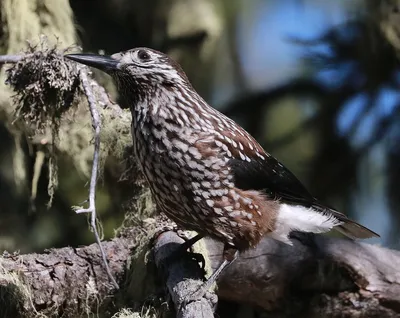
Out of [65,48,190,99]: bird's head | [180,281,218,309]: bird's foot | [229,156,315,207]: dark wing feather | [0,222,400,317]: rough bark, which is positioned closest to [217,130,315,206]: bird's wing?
[229,156,315,207]: dark wing feather

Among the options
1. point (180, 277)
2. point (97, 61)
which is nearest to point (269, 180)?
point (180, 277)

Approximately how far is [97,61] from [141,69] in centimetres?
17

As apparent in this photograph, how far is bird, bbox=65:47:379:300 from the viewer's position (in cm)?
258

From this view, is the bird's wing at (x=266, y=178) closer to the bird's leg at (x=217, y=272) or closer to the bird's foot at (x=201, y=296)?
the bird's leg at (x=217, y=272)

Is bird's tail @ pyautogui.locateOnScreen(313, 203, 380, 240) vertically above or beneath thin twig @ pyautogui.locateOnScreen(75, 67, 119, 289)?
beneath

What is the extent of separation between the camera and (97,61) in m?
2.65

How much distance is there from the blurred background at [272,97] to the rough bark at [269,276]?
0.76 meters

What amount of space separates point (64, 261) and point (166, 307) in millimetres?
466

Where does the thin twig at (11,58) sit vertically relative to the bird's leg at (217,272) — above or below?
above

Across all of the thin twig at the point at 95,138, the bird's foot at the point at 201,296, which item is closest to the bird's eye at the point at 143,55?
the thin twig at the point at 95,138

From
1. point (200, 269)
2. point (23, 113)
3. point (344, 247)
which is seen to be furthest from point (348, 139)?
point (23, 113)

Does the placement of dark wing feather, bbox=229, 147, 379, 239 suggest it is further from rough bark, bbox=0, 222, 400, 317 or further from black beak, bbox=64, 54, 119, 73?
black beak, bbox=64, 54, 119, 73

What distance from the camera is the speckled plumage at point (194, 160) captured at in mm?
2578

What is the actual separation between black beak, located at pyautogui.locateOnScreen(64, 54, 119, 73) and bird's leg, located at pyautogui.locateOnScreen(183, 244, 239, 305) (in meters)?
0.78
